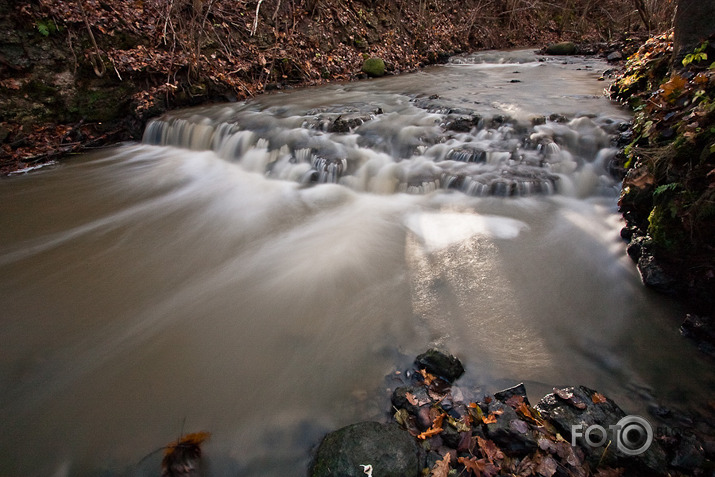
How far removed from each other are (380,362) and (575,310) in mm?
1811

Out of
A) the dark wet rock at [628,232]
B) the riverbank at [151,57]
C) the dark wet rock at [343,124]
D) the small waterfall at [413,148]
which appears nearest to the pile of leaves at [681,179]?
the dark wet rock at [628,232]

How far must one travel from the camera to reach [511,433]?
80.0 inches

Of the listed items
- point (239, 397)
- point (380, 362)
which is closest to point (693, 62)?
point (380, 362)

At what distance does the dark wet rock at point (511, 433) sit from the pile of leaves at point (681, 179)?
2.08 metres

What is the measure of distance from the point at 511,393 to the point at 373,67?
1208cm

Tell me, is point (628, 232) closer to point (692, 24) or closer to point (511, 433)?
point (692, 24)

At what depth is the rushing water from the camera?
2.36 m

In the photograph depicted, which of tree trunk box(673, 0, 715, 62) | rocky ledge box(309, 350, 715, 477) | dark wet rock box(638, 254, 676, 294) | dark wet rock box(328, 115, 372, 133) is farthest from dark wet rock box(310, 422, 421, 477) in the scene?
dark wet rock box(328, 115, 372, 133)

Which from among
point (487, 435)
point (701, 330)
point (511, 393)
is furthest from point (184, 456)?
point (701, 330)

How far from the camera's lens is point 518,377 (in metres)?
2.52

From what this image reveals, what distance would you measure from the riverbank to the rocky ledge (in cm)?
813

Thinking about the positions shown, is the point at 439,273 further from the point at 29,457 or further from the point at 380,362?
the point at 29,457

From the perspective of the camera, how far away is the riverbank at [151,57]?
704 centimetres

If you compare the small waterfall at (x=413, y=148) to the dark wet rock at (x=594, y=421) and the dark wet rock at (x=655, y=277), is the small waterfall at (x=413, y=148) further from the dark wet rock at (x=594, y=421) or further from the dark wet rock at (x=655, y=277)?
the dark wet rock at (x=594, y=421)
